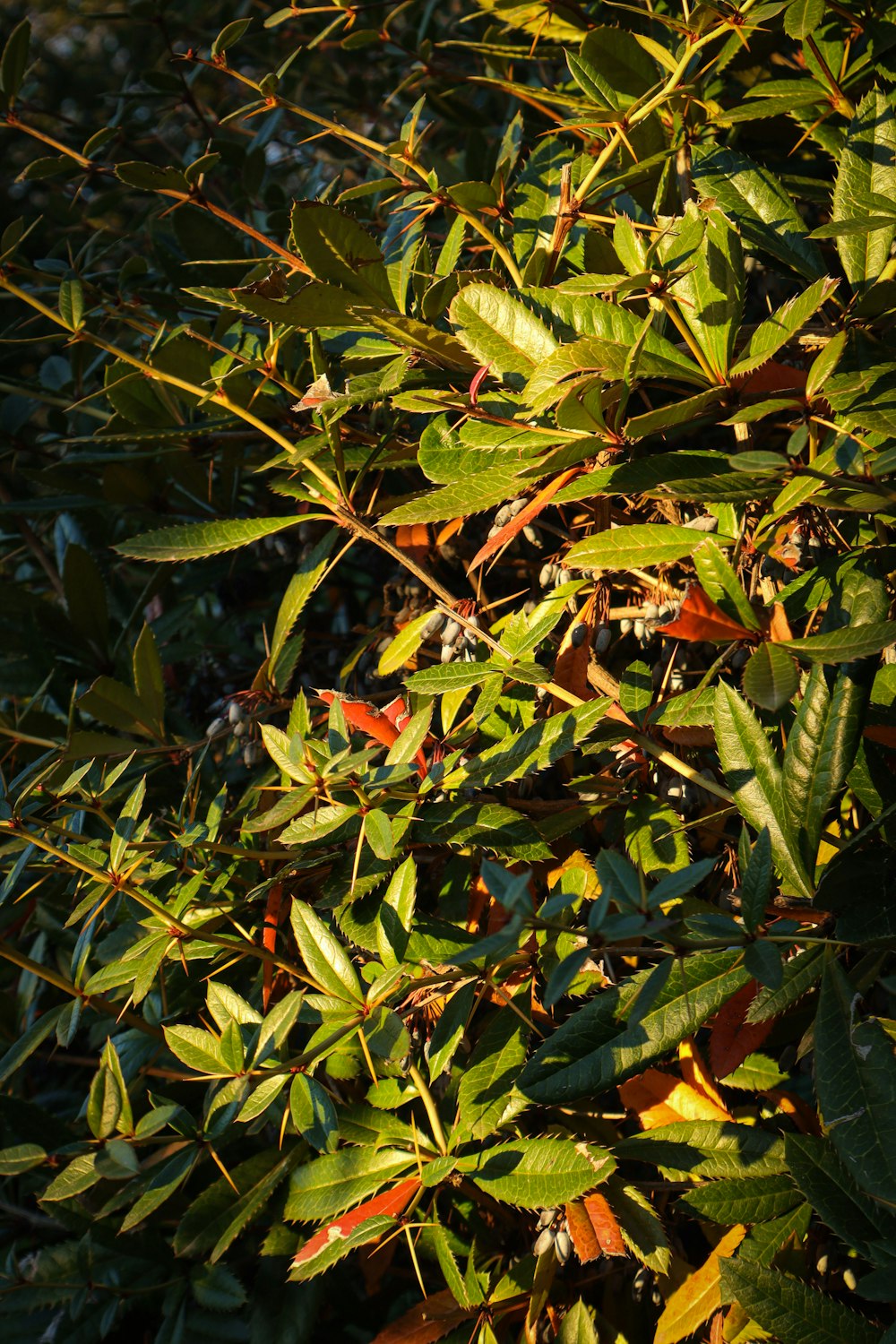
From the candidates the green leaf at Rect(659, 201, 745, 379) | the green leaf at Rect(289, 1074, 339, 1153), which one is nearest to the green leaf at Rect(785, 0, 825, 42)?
the green leaf at Rect(659, 201, 745, 379)

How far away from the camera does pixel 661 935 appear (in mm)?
699

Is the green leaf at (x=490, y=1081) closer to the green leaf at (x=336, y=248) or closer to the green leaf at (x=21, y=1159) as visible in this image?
the green leaf at (x=21, y=1159)

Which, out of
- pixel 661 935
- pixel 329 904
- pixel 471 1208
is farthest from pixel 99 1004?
pixel 661 935

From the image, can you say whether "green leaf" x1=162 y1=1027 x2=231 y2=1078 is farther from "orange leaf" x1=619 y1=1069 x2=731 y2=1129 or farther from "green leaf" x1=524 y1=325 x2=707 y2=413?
"green leaf" x1=524 y1=325 x2=707 y2=413

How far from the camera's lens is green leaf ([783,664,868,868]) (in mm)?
767

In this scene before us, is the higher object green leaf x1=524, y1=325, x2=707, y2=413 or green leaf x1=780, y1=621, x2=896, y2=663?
green leaf x1=524, y1=325, x2=707, y2=413

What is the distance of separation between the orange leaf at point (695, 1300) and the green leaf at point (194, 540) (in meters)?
0.74

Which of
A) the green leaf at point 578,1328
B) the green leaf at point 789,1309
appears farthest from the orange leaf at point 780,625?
the green leaf at point 578,1328

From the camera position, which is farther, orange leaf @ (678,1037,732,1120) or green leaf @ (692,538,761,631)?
orange leaf @ (678,1037,732,1120)

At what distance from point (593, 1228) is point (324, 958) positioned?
30 centimetres

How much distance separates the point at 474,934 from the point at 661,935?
10.1 inches

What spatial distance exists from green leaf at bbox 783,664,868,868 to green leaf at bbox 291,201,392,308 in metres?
0.48

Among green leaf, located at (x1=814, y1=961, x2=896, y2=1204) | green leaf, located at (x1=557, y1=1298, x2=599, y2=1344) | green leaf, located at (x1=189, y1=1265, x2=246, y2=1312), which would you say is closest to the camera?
green leaf, located at (x1=814, y1=961, x2=896, y2=1204)

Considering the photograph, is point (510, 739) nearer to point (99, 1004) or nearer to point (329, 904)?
point (329, 904)
